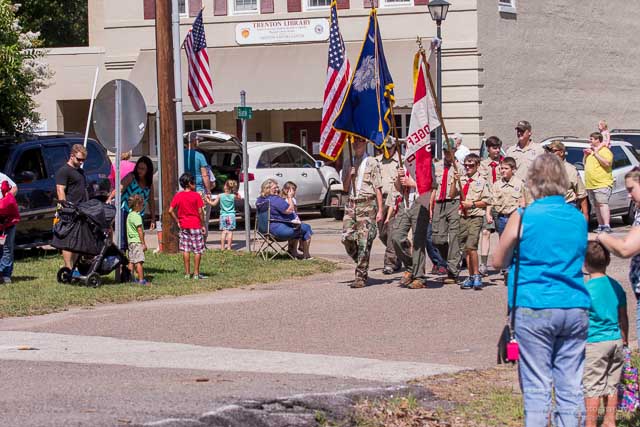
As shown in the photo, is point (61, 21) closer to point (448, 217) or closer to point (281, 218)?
point (281, 218)

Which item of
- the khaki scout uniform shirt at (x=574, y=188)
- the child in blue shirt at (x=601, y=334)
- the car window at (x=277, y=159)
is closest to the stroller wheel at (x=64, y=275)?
the khaki scout uniform shirt at (x=574, y=188)

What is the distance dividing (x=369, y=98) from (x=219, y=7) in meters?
18.0

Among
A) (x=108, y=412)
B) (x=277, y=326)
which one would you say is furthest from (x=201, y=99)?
(x=108, y=412)

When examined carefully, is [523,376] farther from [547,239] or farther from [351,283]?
[351,283]

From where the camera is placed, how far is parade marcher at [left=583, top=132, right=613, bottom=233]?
65.6 feet

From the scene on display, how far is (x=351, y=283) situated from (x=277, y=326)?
3228mm

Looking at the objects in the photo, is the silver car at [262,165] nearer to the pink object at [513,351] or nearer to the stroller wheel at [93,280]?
the stroller wheel at [93,280]

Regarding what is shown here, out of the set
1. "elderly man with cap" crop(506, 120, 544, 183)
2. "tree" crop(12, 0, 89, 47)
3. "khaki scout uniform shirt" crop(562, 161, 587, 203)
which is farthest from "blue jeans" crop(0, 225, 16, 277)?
"tree" crop(12, 0, 89, 47)

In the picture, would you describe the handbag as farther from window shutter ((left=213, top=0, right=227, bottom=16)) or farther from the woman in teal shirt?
window shutter ((left=213, top=0, right=227, bottom=16))

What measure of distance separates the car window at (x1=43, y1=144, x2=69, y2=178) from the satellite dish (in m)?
4.07

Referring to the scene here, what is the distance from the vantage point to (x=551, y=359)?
6.83 m

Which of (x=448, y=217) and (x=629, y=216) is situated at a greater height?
(x=448, y=217)

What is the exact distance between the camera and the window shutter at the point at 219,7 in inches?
1299

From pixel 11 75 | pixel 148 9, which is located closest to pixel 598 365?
pixel 11 75
